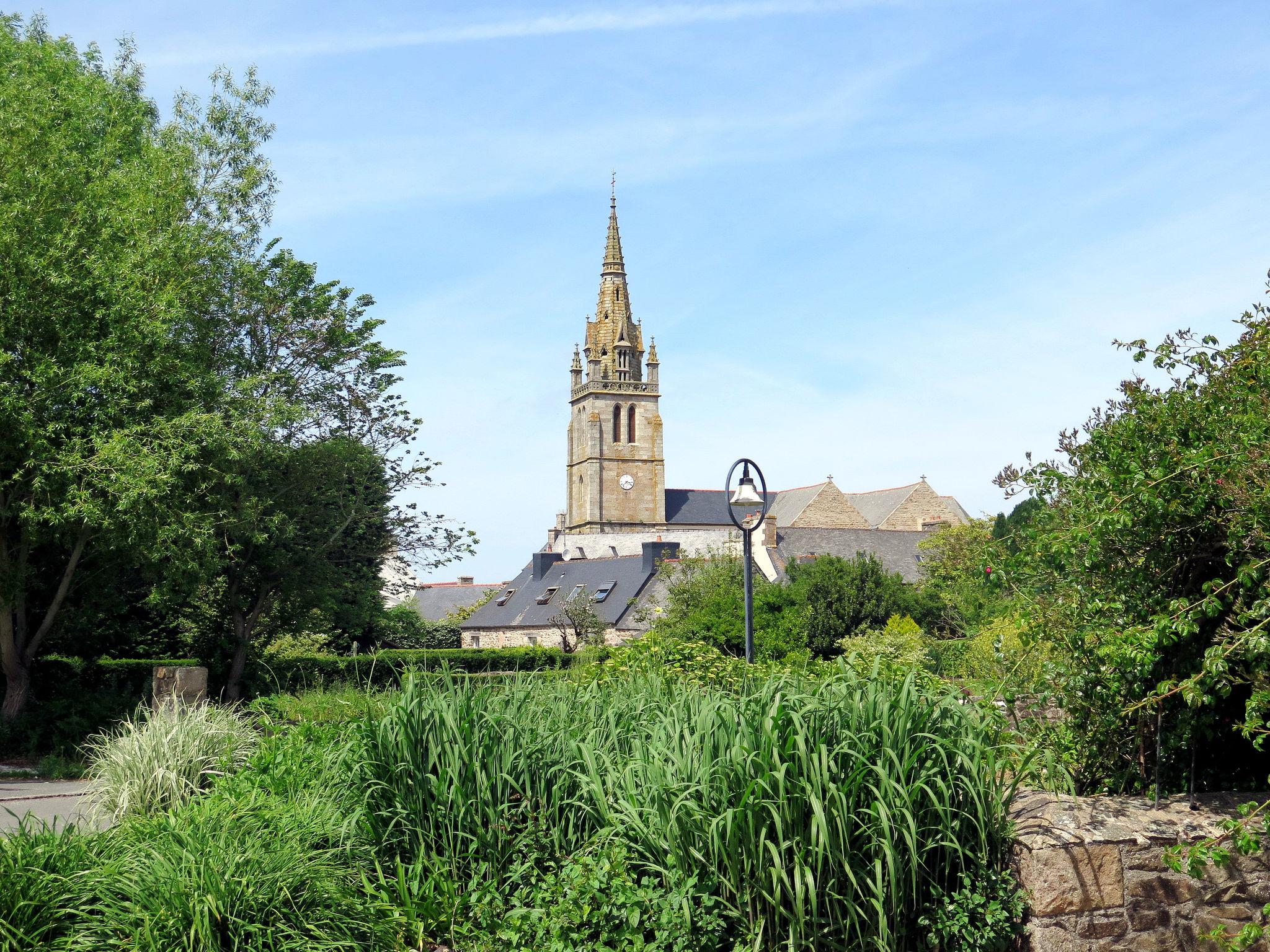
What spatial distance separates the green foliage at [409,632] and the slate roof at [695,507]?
124ft

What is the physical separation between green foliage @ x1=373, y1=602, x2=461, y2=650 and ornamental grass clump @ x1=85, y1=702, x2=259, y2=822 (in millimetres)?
20474

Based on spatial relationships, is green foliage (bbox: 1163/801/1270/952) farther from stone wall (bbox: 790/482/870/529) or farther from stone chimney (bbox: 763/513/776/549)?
stone wall (bbox: 790/482/870/529)

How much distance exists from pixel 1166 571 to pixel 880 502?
8500 cm

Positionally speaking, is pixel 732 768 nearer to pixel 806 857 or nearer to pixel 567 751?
pixel 806 857

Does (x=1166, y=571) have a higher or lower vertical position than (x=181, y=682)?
higher

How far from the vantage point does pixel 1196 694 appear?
4566mm

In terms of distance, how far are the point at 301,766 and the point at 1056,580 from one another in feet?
15.3

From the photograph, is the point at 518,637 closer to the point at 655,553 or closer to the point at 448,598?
the point at 655,553

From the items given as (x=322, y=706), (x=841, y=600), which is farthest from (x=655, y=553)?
(x=322, y=706)

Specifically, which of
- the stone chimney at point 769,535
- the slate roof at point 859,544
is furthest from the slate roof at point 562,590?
the slate roof at point 859,544

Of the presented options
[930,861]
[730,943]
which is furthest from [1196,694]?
[730,943]

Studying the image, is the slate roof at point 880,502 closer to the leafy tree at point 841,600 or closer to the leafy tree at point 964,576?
the leafy tree at point 964,576

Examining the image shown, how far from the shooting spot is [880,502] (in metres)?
88.5

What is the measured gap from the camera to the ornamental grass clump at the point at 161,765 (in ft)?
25.5
